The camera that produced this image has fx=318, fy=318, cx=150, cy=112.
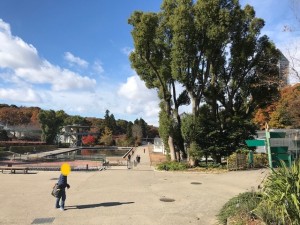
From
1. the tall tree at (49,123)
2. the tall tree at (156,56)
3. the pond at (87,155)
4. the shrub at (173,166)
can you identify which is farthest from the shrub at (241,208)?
the tall tree at (49,123)

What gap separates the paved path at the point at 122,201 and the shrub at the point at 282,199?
3.04 ft

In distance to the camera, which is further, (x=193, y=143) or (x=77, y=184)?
(x=193, y=143)

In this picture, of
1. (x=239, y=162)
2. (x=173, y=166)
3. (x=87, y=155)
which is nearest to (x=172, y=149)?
(x=173, y=166)

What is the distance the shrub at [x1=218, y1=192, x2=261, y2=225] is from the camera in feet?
24.8

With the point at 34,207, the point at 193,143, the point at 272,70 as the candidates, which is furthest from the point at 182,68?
the point at 34,207

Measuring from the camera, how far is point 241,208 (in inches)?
319

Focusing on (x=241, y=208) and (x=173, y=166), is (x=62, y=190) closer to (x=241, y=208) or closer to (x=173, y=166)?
(x=241, y=208)

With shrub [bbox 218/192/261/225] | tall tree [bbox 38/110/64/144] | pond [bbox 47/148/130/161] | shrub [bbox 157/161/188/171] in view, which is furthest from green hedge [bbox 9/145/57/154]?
shrub [bbox 218/192/261/225]

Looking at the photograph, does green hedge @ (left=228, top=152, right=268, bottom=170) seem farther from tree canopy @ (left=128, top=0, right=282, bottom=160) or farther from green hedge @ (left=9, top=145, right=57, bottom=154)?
green hedge @ (left=9, top=145, right=57, bottom=154)

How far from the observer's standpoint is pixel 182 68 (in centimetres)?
2458

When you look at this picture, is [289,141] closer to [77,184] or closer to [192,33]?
[77,184]

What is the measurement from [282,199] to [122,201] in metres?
7.19

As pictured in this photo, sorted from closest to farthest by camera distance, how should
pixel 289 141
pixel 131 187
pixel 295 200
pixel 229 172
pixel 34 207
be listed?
1. pixel 295 200
2. pixel 34 207
3. pixel 289 141
4. pixel 131 187
5. pixel 229 172

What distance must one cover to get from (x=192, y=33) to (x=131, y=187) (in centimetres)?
1334
